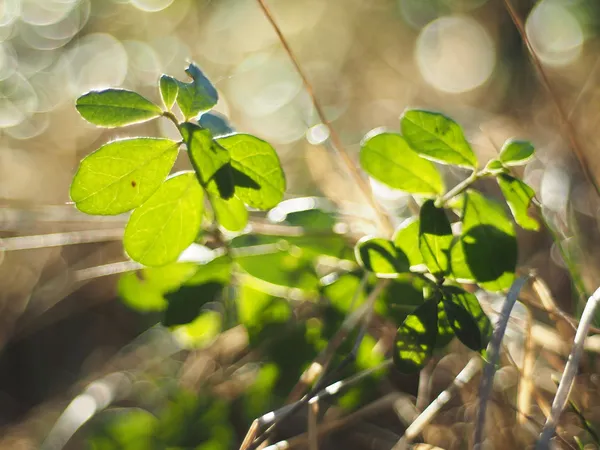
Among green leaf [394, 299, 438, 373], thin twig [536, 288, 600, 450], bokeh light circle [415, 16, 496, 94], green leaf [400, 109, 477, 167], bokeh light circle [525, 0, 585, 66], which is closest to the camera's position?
thin twig [536, 288, 600, 450]

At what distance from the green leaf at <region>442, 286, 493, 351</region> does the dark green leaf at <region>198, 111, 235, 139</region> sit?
46 centimetres

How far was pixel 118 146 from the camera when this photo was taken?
1010 millimetres

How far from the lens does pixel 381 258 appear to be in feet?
3.53

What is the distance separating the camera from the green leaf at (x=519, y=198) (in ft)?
3.37

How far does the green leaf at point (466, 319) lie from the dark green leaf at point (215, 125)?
0.46m

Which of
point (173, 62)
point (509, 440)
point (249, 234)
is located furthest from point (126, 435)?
point (173, 62)

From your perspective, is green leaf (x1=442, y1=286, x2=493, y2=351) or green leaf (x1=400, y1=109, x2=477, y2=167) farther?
green leaf (x1=400, y1=109, x2=477, y2=167)

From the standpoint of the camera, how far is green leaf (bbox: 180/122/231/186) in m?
1.01

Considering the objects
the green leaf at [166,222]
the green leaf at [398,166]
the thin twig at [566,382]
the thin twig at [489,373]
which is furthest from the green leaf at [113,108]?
the thin twig at [566,382]

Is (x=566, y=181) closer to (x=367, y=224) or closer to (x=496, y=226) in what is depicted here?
(x=367, y=224)

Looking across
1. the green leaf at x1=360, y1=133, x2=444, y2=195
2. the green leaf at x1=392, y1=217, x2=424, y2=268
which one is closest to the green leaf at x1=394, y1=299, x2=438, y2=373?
the green leaf at x1=392, y1=217, x2=424, y2=268

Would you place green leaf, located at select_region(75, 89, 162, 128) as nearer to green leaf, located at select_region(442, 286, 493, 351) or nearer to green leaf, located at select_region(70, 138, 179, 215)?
green leaf, located at select_region(70, 138, 179, 215)

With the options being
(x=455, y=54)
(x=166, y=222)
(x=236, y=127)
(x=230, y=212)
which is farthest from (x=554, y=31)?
(x=166, y=222)

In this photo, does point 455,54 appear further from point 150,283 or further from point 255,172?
point 255,172
